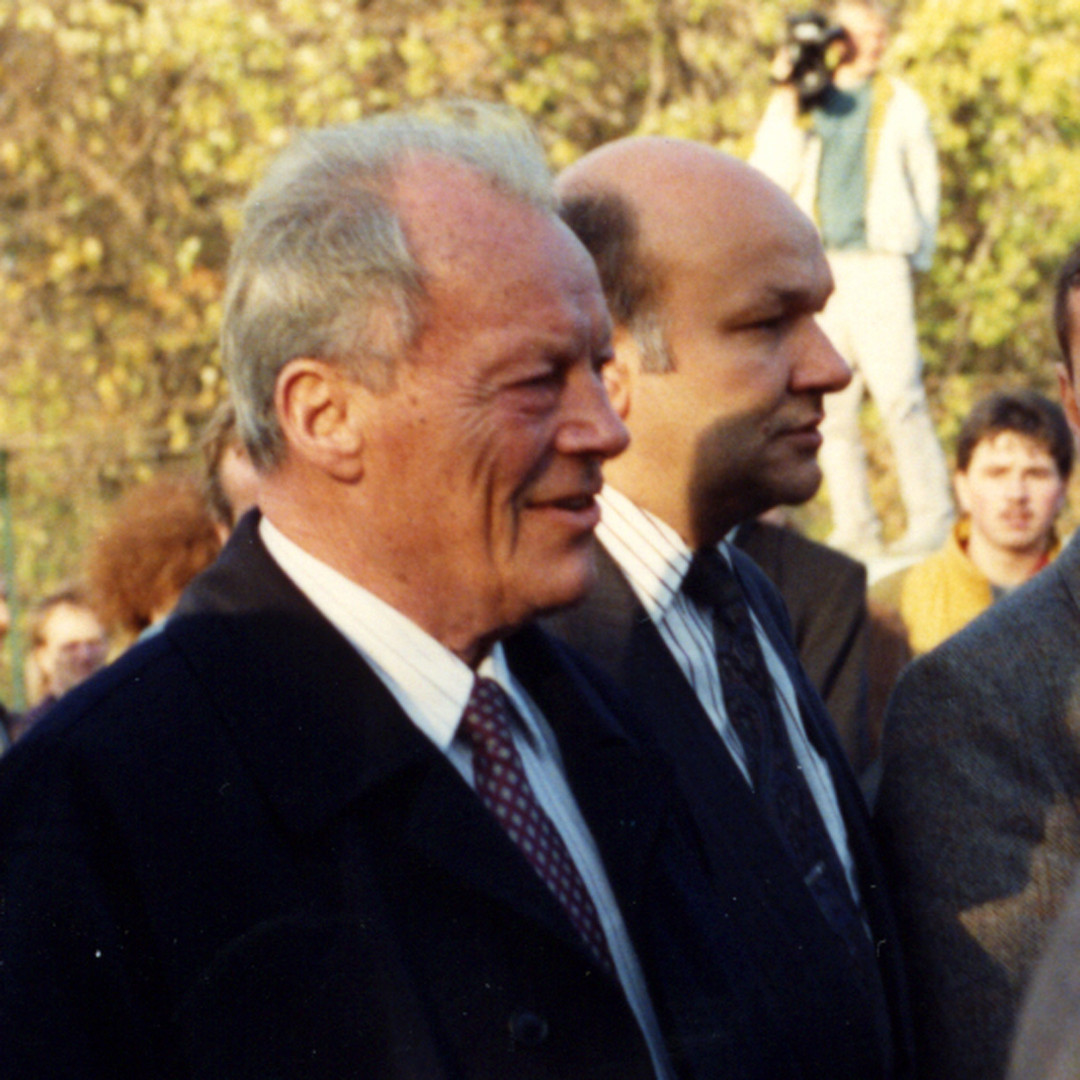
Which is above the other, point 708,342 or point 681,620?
point 708,342

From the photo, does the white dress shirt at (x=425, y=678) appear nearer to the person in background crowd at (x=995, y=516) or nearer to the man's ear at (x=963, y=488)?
the person in background crowd at (x=995, y=516)

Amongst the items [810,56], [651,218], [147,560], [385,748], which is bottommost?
[385,748]

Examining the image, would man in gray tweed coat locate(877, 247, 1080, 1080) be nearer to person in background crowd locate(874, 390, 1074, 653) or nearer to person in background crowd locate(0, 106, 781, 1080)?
person in background crowd locate(0, 106, 781, 1080)

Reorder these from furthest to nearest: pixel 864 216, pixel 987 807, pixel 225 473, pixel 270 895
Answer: pixel 864 216
pixel 225 473
pixel 987 807
pixel 270 895

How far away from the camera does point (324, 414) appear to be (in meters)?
2.02

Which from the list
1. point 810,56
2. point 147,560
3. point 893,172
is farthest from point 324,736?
point 893,172

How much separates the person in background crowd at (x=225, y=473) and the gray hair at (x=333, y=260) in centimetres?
193

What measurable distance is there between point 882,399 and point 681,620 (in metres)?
6.86

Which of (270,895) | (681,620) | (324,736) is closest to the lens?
(270,895)

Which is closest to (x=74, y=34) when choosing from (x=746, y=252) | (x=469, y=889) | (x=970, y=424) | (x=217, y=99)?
(x=217, y=99)

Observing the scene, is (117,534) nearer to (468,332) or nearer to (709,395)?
(709,395)

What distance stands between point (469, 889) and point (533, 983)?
109 millimetres

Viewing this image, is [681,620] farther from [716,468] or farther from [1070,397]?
[1070,397]

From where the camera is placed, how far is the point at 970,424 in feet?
19.0
